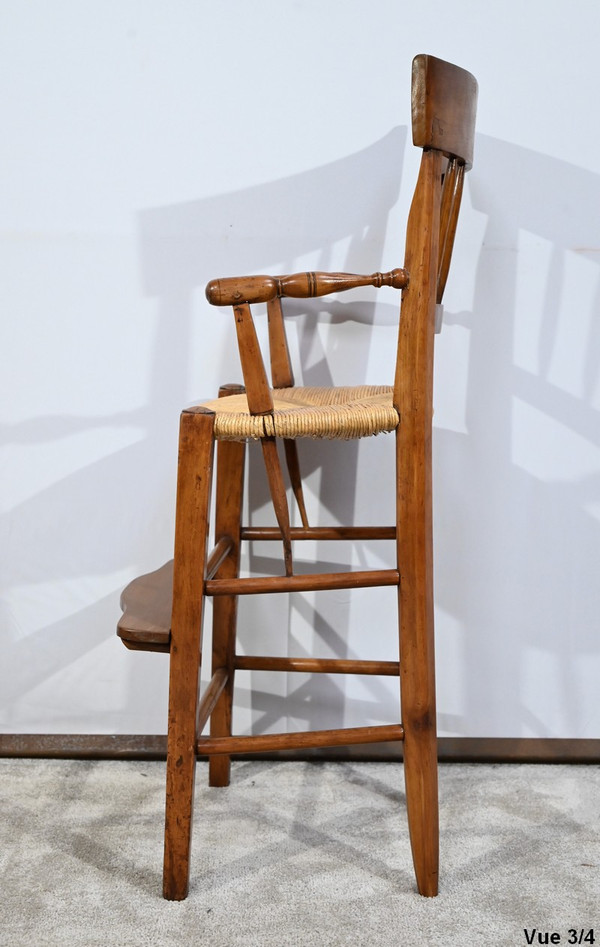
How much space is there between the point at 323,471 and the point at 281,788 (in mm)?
582

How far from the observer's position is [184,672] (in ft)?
3.88

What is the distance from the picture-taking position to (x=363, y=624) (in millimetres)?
1646

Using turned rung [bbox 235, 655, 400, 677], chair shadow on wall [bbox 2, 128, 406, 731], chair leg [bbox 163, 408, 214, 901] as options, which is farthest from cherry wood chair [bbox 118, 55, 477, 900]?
chair shadow on wall [bbox 2, 128, 406, 731]

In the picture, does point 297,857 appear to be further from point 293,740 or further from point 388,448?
point 388,448

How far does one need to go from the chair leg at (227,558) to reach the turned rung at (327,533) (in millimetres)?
38

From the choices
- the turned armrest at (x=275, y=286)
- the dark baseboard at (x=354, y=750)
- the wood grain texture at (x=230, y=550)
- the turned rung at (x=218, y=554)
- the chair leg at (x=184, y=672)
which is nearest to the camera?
the turned armrest at (x=275, y=286)

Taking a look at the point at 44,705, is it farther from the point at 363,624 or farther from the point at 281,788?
the point at 363,624

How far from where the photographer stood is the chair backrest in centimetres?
110

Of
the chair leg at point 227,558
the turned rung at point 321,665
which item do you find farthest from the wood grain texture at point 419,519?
the chair leg at point 227,558

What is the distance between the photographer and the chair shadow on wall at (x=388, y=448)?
1.54 m

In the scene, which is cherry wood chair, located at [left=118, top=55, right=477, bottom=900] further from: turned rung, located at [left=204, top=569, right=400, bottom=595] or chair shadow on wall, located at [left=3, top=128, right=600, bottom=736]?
chair shadow on wall, located at [left=3, top=128, right=600, bottom=736]

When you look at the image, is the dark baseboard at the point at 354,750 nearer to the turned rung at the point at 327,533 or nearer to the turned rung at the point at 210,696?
the turned rung at the point at 210,696

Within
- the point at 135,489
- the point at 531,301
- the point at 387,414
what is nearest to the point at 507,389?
the point at 531,301

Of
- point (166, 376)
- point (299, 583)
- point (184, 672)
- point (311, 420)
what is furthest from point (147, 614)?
point (166, 376)
